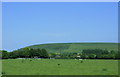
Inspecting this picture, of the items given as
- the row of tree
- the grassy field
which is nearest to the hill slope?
the row of tree

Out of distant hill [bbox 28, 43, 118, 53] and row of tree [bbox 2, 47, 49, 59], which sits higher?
distant hill [bbox 28, 43, 118, 53]

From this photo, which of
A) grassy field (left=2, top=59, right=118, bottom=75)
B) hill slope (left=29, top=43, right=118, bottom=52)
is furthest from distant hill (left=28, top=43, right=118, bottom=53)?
grassy field (left=2, top=59, right=118, bottom=75)

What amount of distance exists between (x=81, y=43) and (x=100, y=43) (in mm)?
16048

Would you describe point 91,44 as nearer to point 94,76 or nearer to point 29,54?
point 29,54

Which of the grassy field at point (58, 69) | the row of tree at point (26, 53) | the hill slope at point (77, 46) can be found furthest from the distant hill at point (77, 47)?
the grassy field at point (58, 69)

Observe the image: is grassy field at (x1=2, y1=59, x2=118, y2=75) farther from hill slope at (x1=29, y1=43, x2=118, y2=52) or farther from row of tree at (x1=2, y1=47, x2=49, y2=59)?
hill slope at (x1=29, y1=43, x2=118, y2=52)

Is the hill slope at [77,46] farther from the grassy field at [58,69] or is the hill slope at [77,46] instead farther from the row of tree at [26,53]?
the grassy field at [58,69]

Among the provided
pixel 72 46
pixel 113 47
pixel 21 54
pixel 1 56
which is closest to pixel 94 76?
pixel 1 56

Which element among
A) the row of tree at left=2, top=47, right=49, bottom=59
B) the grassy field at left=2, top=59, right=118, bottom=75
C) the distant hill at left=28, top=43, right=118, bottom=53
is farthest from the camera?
the distant hill at left=28, top=43, right=118, bottom=53

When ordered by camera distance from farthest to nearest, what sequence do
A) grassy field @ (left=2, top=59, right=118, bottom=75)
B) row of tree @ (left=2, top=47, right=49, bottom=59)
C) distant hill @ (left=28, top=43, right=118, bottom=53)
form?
distant hill @ (left=28, top=43, right=118, bottom=53)
row of tree @ (left=2, top=47, right=49, bottom=59)
grassy field @ (left=2, top=59, right=118, bottom=75)

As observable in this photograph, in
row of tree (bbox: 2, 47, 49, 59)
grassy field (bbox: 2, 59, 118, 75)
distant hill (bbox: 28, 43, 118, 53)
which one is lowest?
grassy field (bbox: 2, 59, 118, 75)

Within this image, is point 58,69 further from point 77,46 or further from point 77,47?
point 77,46

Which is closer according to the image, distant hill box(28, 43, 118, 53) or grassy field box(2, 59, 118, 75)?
grassy field box(2, 59, 118, 75)

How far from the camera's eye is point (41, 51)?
129125 mm
